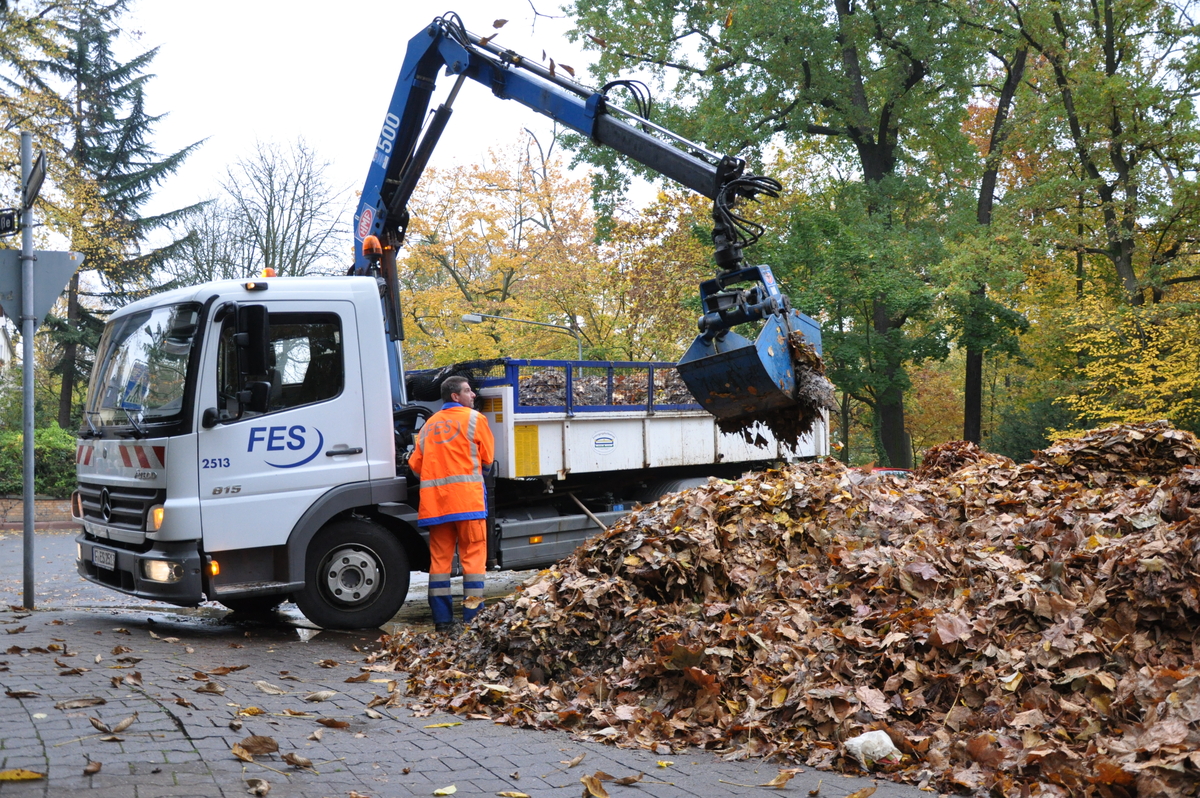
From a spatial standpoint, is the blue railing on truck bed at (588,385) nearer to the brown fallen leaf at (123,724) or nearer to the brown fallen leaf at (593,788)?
the brown fallen leaf at (123,724)

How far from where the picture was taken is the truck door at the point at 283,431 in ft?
22.1

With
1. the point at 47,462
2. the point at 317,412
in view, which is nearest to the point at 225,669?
the point at 317,412

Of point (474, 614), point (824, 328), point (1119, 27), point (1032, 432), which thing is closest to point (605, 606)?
point (474, 614)

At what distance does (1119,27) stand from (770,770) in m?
23.4

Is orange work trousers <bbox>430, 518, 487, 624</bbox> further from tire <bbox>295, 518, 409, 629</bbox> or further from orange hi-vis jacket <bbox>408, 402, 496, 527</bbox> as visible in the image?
tire <bbox>295, 518, 409, 629</bbox>

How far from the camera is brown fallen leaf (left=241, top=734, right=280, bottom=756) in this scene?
3.93 m

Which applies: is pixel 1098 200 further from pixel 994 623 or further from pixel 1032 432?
pixel 994 623

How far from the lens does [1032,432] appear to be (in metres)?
22.5

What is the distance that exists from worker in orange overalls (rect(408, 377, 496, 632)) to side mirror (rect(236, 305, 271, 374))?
4.27 feet

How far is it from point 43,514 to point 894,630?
1896 centimetres

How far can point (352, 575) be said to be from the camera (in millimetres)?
7293

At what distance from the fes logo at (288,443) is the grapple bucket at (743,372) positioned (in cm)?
282

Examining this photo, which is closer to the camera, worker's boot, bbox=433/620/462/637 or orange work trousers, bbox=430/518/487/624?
worker's boot, bbox=433/620/462/637

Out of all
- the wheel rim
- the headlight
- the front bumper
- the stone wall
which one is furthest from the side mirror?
the stone wall
